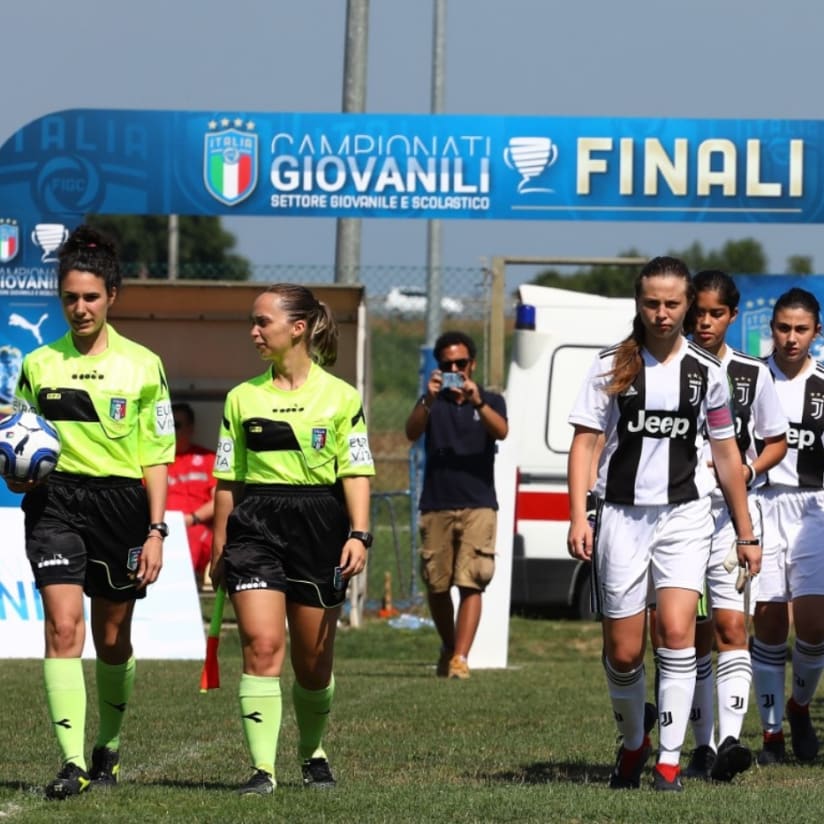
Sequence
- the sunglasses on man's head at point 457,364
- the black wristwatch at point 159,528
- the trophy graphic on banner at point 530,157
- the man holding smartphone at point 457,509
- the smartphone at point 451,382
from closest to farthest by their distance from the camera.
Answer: the black wristwatch at point 159,528 < the smartphone at point 451,382 < the sunglasses on man's head at point 457,364 < the man holding smartphone at point 457,509 < the trophy graphic on banner at point 530,157

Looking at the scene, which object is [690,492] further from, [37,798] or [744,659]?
[37,798]

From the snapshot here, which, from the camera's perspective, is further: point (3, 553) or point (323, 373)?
point (3, 553)

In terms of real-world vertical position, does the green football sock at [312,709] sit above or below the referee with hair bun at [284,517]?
below

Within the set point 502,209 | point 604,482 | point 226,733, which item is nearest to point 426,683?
point 226,733

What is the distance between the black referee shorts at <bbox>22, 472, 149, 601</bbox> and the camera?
7090 mm

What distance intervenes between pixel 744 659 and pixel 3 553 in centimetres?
764

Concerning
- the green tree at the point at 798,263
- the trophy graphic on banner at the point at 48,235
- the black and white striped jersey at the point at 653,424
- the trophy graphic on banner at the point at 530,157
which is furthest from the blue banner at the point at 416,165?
the green tree at the point at 798,263

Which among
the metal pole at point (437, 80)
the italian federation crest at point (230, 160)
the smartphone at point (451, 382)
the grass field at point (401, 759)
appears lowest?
the grass field at point (401, 759)

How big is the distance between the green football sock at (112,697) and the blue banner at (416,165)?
818cm

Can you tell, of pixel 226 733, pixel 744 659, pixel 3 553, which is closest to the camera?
pixel 744 659

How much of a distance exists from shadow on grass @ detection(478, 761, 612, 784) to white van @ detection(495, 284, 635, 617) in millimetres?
8736

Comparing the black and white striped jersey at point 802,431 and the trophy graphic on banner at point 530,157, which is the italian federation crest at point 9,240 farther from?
the black and white striped jersey at point 802,431

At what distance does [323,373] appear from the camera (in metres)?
7.20

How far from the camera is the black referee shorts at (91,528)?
7.09 metres
